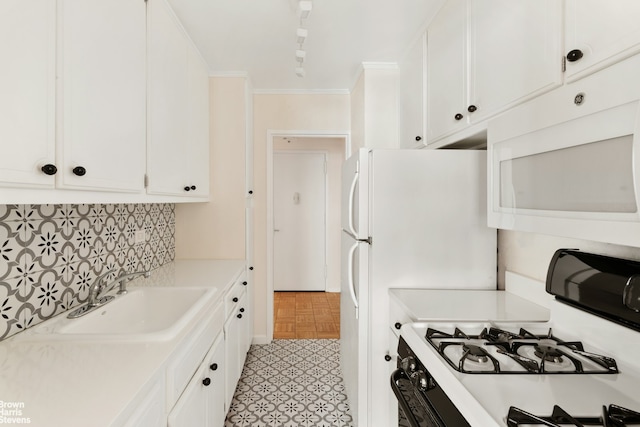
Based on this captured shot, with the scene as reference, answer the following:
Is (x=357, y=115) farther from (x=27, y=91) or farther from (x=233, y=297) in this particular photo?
(x=27, y=91)

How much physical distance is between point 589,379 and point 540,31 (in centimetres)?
103

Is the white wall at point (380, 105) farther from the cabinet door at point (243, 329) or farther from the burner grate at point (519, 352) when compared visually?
the burner grate at point (519, 352)

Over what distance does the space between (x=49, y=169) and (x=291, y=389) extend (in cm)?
209

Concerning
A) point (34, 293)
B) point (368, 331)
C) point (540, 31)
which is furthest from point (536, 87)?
point (34, 293)

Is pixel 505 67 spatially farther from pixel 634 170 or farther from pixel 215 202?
pixel 215 202

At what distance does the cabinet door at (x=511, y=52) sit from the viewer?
0.96m

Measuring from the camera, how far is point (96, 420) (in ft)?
2.20

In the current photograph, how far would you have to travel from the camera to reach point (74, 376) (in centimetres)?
84

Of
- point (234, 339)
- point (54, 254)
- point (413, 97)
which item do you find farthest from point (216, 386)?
point (413, 97)

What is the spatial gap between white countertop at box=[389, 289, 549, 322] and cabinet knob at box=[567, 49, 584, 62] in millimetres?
900

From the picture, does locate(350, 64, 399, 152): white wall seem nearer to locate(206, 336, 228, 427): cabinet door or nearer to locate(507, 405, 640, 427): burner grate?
locate(206, 336, 228, 427): cabinet door

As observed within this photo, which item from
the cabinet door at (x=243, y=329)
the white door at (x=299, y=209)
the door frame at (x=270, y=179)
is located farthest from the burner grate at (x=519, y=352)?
the white door at (x=299, y=209)

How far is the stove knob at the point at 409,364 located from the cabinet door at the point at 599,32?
99cm

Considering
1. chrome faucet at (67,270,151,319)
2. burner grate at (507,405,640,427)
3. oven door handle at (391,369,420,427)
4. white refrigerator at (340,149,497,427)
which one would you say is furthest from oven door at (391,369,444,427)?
chrome faucet at (67,270,151,319)
